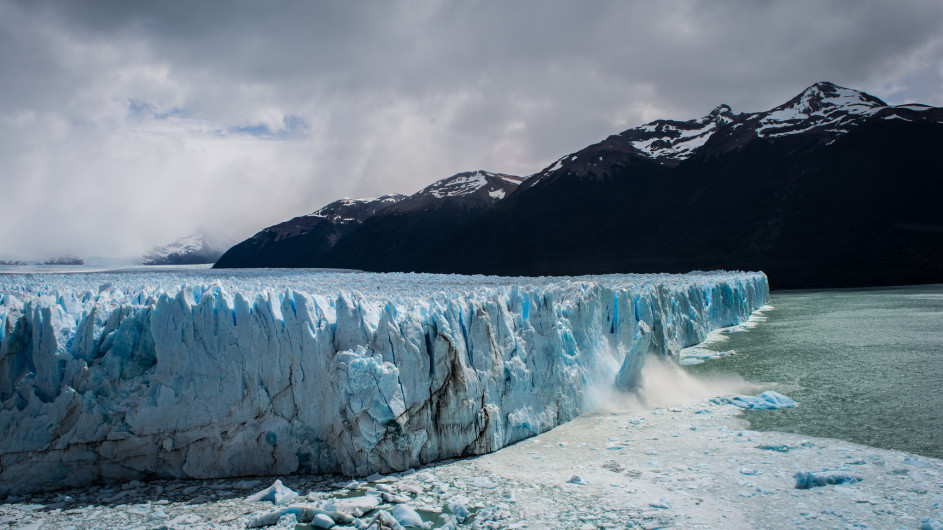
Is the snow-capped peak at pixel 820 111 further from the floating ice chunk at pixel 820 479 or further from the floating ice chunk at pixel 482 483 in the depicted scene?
the floating ice chunk at pixel 482 483

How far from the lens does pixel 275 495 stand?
5301 millimetres

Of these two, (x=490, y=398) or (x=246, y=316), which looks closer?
(x=246, y=316)

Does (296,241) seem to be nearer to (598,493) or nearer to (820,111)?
(820,111)

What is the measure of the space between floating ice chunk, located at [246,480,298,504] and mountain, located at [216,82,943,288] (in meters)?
41.2

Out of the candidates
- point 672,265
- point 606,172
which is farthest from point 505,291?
point 606,172

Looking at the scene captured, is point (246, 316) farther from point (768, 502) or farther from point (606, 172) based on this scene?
point (606, 172)

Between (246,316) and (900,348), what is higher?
(246,316)

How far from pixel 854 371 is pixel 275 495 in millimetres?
11211

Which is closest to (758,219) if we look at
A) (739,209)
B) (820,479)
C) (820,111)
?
(739,209)

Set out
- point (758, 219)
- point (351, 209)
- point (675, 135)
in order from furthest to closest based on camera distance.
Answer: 1. point (351, 209)
2. point (675, 135)
3. point (758, 219)

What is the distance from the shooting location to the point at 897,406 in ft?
26.5

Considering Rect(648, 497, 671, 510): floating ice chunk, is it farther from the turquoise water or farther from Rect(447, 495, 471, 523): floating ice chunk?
the turquoise water

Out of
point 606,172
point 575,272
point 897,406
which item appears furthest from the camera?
point 606,172

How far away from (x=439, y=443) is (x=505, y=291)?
2.90m
